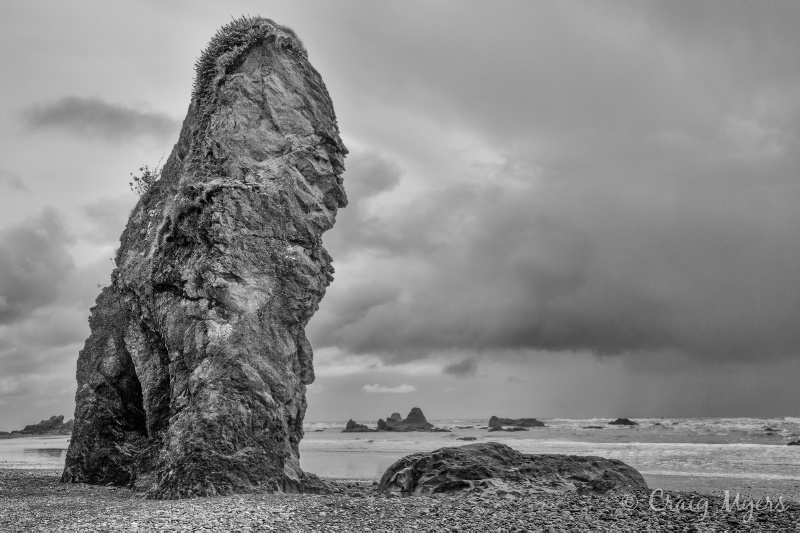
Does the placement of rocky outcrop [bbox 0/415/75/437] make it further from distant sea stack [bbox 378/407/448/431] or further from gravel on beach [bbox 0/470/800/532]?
gravel on beach [bbox 0/470/800/532]

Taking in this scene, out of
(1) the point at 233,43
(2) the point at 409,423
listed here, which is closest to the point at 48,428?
(2) the point at 409,423

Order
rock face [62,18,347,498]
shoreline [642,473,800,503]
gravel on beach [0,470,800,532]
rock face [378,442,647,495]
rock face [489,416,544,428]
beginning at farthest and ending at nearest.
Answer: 1. rock face [489,416,544,428]
2. shoreline [642,473,800,503]
3. rock face [378,442,647,495]
4. rock face [62,18,347,498]
5. gravel on beach [0,470,800,532]

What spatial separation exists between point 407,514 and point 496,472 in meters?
4.79

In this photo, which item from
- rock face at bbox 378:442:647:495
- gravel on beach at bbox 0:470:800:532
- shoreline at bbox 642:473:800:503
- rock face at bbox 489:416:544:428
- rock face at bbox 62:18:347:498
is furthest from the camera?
rock face at bbox 489:416:544:428

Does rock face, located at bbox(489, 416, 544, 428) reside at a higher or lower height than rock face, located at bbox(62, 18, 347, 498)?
lower

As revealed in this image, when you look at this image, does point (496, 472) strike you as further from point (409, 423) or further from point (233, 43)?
point (409, 423)

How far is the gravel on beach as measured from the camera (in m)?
10.0

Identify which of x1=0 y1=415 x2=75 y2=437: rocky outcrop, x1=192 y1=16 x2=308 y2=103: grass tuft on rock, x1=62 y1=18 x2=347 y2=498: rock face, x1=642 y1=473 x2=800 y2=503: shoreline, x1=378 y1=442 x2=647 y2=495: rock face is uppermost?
x1=192 y1=16 x2=308 y2=103: grass tuft on rock

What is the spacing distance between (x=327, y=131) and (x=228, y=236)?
444 cm

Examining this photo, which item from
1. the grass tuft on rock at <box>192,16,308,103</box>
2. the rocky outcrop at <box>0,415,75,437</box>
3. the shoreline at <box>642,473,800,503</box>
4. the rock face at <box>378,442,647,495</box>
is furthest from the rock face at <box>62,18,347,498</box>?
the rocky outcrop at <box>0,415,75,437</box>

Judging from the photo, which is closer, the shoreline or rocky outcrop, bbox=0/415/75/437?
the shoreline

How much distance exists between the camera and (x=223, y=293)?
15.0 metres

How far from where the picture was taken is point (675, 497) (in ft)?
43.5

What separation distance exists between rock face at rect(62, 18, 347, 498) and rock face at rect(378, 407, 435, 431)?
58.0 meters
